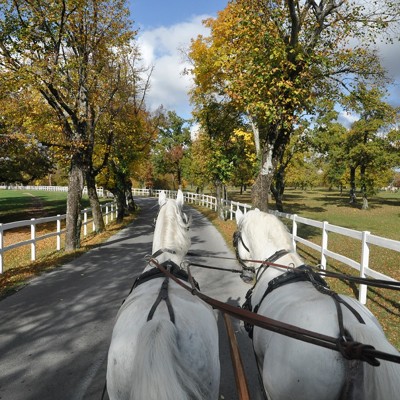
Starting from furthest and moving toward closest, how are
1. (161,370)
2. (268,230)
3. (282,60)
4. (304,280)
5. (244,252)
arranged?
(282,60), (244,252), (268,230), (304,280), (161,370)

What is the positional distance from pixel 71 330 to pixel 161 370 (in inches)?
151

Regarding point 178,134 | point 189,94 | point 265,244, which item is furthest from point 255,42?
point 178,134

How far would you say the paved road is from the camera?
3695 mm

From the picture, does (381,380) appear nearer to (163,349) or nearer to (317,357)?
(317,357)

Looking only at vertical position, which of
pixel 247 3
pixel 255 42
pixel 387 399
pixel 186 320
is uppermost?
pixel 247 3

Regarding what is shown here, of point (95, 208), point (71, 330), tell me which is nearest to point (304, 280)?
point (71, 330)

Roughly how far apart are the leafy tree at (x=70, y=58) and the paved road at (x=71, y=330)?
174 inches

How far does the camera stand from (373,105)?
1108 centimetres

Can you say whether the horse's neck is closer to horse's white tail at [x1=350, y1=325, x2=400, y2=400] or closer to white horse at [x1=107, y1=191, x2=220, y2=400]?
white horse at [x1=107, y1=191, x2=220, y2=400]

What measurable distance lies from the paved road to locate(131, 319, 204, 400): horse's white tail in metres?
1.92

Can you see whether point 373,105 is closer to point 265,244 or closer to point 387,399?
point 265,244

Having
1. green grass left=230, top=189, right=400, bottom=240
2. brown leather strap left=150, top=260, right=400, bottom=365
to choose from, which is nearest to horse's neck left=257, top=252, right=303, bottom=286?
brown leather strap left=150, top=260, right=400, bottom=365

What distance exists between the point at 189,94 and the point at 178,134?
99.0 ft

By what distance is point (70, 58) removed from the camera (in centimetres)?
1196
